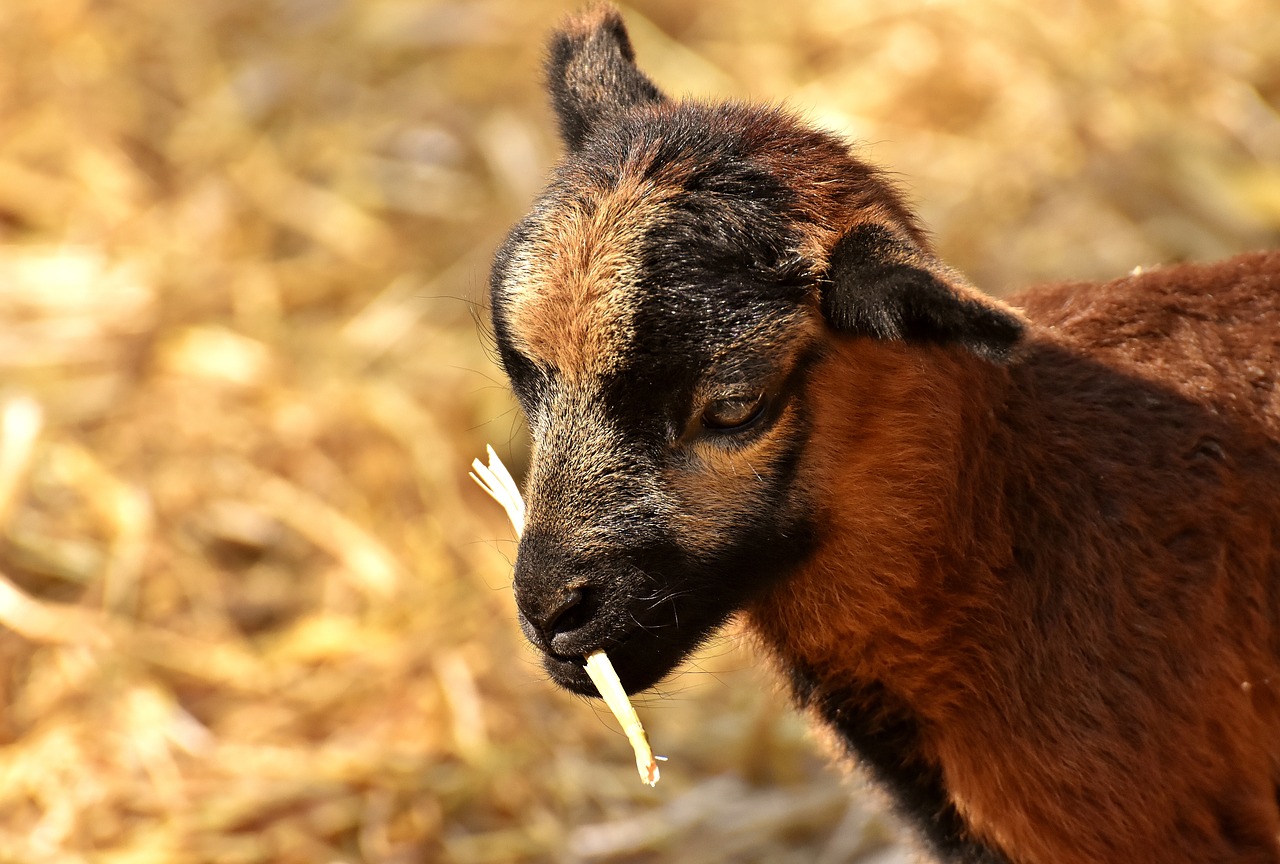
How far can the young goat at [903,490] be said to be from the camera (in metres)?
3.38

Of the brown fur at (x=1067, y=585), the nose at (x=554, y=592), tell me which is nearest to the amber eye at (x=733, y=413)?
the brown fur at (x=1067, y=585)

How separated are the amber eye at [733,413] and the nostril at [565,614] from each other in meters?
0.52

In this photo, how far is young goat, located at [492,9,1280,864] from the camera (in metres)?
3.38

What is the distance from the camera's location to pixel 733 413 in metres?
3.38

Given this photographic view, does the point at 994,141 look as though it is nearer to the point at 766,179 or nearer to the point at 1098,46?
the point at 1098,46

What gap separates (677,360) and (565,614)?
68cm

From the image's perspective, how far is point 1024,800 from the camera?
3725 millimetres

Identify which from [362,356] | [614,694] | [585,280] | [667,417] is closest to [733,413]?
[667,417]

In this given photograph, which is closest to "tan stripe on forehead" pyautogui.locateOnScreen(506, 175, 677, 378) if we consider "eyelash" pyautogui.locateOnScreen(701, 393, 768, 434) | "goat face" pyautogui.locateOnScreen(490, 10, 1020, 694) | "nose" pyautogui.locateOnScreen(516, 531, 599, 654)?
"goat face" pyautogui.locateOnScreen(490, 10, 1020, 694)

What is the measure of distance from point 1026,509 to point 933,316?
868mm

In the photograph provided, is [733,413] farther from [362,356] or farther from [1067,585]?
[362,356]

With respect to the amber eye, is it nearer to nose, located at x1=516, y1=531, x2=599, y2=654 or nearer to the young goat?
the young goat

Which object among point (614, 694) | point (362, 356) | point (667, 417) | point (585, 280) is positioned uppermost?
point (585, 280)

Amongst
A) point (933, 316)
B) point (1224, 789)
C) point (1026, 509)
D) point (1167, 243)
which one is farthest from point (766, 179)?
point (1167, 243)
